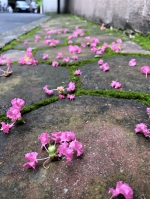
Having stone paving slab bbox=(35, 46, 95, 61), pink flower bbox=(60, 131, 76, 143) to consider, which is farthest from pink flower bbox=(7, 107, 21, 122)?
stone paving slab bbox=(35, 46, 95, 61)

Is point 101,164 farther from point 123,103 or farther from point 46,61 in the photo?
point 46,61

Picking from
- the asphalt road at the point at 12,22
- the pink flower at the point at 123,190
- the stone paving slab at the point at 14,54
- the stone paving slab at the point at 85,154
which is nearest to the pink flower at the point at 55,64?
the stone paving slab at the point at 14,54

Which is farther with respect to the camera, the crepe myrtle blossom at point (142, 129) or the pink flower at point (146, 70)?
the pink flower at point (146, 70)

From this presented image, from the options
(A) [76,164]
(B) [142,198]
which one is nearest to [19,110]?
(A) [76,164]

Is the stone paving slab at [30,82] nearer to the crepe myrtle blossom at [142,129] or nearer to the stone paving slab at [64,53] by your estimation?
the stone paving slab at [64,53]

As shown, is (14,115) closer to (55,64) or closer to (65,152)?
(65,152)

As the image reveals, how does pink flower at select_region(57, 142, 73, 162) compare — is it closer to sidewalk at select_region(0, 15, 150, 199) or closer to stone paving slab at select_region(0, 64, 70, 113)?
sidewalk at select_region(0, 15, 150, 199)
